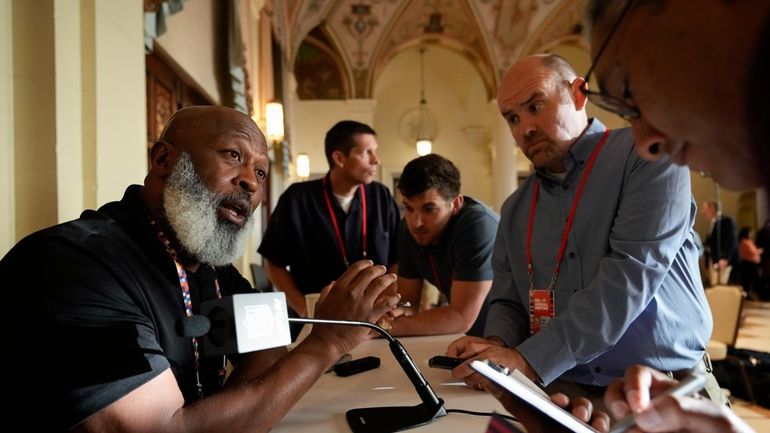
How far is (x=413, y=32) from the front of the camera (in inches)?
493

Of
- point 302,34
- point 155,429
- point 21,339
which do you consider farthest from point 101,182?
point 302,34

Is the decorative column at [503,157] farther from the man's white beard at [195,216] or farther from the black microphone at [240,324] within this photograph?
the black microphone at [240,324]

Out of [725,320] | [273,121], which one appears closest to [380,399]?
[725,320]

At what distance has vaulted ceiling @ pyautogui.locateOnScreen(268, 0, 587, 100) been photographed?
1130 cm

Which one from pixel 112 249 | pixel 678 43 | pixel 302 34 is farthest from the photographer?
pixel 302 34

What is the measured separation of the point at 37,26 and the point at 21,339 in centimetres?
144

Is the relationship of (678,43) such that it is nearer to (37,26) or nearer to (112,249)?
(112,249)

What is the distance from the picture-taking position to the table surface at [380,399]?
45.1 inches

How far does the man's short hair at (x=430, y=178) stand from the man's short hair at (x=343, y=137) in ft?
2.57

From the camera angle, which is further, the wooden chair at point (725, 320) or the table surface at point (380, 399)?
the wooden chair at point (725, 320)

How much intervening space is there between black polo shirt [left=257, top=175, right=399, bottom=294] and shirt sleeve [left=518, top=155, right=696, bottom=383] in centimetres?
183

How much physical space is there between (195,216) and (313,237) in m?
1.84

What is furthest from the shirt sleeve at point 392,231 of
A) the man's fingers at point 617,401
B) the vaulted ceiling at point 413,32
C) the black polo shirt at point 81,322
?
the vaulted ceiling at point 413,32

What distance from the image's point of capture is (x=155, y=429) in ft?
3.09
